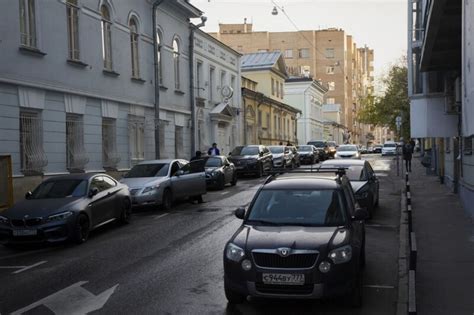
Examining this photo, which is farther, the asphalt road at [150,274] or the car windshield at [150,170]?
the car windshield at [150,170]

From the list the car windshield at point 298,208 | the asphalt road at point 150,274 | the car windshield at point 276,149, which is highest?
the car windshield at point 276,149

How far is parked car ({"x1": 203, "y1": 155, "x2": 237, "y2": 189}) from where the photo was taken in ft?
75.6

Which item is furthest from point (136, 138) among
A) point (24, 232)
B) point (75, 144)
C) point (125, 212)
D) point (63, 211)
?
point (24, 232)

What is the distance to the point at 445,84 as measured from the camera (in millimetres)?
19234

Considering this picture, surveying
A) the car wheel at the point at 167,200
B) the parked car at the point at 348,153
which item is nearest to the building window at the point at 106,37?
the car wheel at the point at 167,200

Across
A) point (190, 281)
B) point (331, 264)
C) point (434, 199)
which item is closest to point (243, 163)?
point (434, 199)

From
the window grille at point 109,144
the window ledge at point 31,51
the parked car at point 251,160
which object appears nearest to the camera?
the window ledge at point 31,51

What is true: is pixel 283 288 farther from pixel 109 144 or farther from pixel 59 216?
pixel 109 144

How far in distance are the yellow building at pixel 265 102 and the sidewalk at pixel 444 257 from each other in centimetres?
2786

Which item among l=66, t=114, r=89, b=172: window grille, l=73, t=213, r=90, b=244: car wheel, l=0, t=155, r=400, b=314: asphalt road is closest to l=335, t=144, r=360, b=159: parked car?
l=66, t=114, r=89, b=172: window grille

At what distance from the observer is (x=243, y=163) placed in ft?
95.2

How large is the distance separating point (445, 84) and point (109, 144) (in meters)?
12.3

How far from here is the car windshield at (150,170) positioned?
56.6ft

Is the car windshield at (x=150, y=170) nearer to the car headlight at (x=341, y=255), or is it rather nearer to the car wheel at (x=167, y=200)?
the car wheel at (x=167, y=200)
